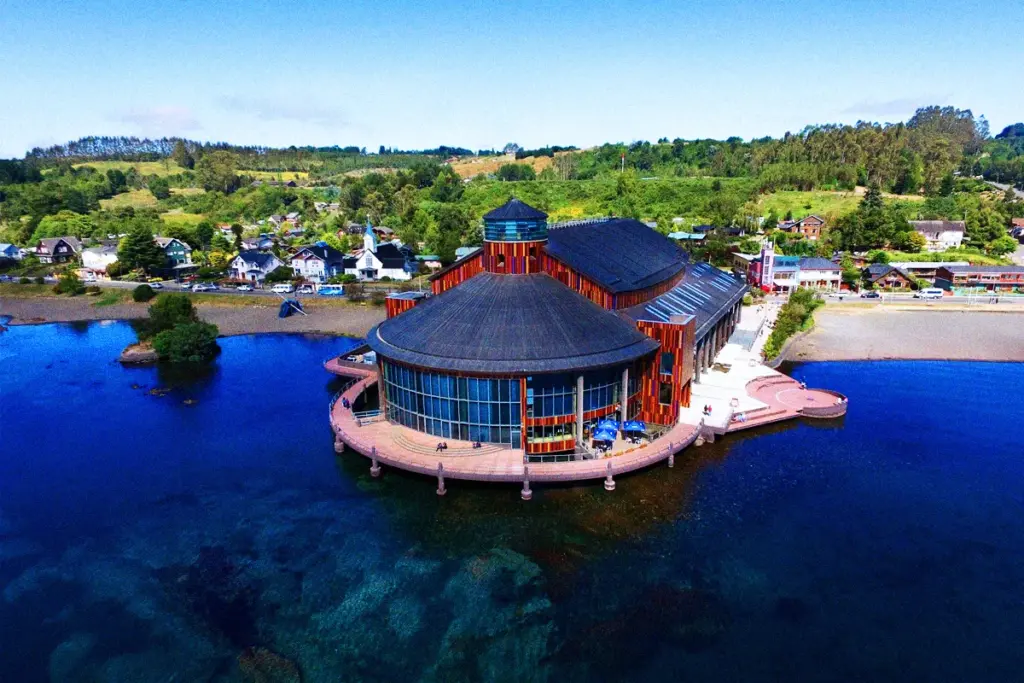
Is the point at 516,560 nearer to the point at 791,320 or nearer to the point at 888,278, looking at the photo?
the point at 791,320

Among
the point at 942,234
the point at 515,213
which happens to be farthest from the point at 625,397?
the point at 942,234

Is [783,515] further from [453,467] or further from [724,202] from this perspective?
[724,202]

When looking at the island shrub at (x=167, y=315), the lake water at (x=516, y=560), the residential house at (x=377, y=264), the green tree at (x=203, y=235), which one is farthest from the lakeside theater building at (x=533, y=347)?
the green tree at (x=203, y=235)

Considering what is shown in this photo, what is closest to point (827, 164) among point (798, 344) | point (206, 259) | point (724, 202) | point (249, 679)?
point (724, 202)

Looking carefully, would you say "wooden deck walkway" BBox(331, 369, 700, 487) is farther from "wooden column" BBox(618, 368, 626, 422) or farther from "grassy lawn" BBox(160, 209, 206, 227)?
"grassy lawn" BBox(160, 209, 206, 227)

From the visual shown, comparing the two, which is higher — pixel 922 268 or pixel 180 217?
pixel 180 217

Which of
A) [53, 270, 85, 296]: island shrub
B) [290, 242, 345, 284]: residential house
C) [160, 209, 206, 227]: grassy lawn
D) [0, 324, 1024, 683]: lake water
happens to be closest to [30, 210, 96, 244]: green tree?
[160, 209, 206, 227]: grassy lawn
